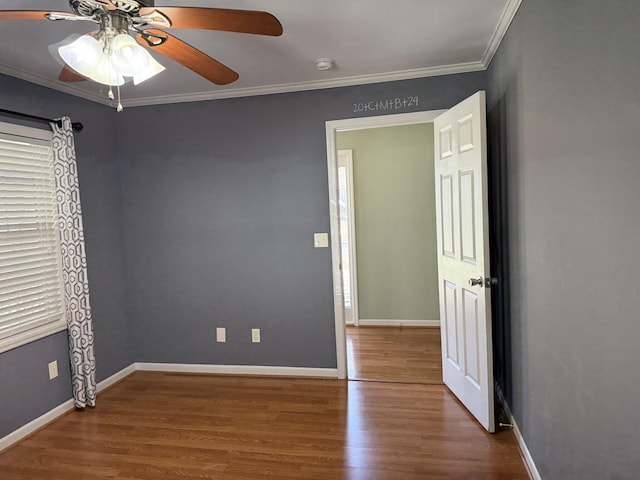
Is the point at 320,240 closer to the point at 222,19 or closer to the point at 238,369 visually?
the point at 238,369

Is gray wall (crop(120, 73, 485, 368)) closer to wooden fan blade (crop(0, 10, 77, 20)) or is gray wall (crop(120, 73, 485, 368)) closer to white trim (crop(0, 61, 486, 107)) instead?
white trim (crop(0, 61, 486, 107))

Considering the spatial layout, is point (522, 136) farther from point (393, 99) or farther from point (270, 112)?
point (270, 112)

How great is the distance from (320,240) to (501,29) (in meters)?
1.93

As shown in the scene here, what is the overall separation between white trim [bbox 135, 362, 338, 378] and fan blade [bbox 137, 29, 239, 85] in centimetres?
248

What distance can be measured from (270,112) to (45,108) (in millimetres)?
1644

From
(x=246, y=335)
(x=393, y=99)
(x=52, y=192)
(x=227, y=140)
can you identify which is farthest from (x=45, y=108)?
(x=393, y=99)

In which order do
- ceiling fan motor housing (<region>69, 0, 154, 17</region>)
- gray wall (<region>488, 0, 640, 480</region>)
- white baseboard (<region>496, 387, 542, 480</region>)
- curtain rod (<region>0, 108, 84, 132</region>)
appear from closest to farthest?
1. gray wall (<region>488, 0, 640, 480</region>)
2. ceiling fan motor housing (<region>69, 0, 154, 17</region>)
3. white baseboard (<region>496, 387, 542, 480</region>)
4. curtain rod (<region>0, 108, 84, 132</region>)

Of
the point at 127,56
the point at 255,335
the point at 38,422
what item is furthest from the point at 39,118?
the point at 255,335

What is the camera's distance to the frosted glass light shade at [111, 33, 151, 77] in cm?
148

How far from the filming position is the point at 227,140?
3.60 m

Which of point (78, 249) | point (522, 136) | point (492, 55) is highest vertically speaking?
point (492, 55)

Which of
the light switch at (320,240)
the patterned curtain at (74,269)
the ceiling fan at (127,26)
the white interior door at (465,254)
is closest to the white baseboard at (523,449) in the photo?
the white interior door at (465,254)

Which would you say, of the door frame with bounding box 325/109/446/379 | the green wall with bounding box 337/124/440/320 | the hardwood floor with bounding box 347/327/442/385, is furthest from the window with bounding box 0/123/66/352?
the green wall with bounding box 337/124/440/320

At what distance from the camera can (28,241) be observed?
2893 mm
